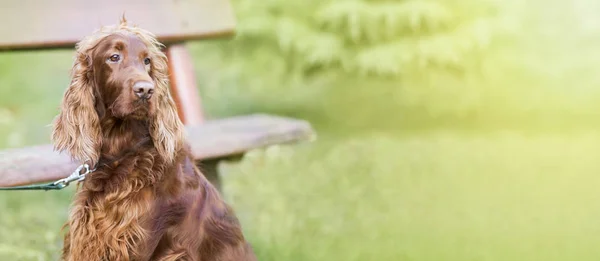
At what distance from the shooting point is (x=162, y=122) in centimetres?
216

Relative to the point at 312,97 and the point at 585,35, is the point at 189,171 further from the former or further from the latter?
the point at 585,35

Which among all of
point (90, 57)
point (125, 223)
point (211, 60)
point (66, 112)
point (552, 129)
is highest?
point (90, 57)

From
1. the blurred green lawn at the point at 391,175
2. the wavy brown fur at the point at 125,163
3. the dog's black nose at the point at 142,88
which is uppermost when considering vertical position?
the dog's black nose at the point at 142,88

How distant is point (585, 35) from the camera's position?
7.75 metres

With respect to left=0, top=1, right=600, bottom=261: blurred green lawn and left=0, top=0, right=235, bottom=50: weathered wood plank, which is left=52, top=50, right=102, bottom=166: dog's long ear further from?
left=0, top=1, right=600, bottom=261: blurred green lawn

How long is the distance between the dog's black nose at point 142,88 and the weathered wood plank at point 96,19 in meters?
1.23

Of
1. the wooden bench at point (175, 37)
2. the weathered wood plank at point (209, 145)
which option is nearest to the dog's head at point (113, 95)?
the weathered wood plank at point (209, 145)

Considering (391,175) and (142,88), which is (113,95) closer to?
(142,88)

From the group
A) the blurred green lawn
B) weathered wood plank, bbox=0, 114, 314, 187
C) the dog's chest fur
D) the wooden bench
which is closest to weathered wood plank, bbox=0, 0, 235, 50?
the wooden bench

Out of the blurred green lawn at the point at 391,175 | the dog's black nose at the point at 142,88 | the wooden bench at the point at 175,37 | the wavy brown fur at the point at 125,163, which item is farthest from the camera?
the blurred green lawn at the point at 391,175

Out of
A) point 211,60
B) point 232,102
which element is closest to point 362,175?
point 232,102

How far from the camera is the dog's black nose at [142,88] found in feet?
6.65

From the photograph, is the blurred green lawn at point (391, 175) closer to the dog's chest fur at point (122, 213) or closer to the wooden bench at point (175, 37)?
the wooden bench at point (175, 37)

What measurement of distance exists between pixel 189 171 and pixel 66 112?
0.38m
